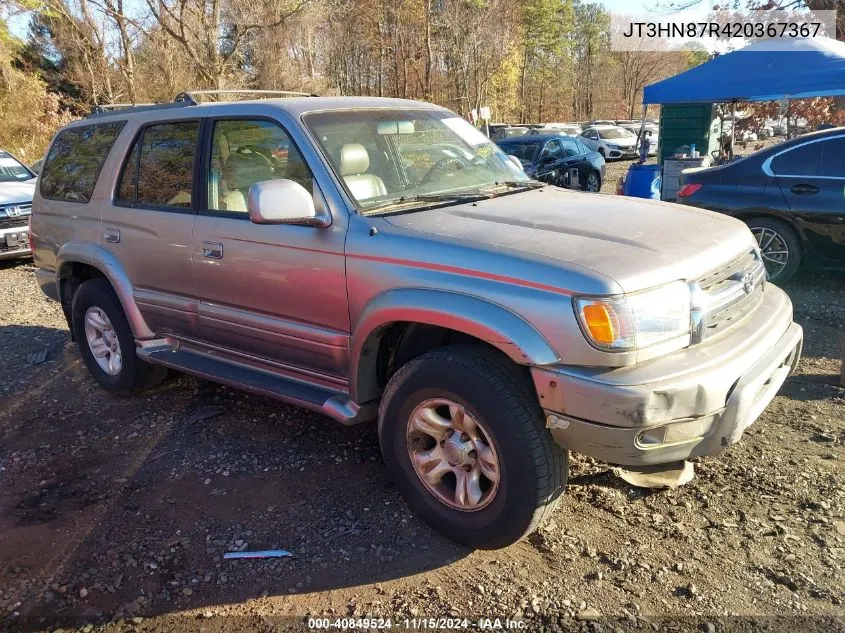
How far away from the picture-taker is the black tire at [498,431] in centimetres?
270

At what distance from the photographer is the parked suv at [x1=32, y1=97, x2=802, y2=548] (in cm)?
259

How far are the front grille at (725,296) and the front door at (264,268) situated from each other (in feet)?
5.08

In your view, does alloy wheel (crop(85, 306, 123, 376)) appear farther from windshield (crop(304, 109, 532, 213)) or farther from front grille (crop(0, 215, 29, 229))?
front grille (crop(0, 215, 29, 229))

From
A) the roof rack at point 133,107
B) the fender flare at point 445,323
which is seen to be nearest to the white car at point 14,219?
the roof rack at point 133,107

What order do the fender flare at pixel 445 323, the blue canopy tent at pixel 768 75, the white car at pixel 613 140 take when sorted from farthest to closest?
the white car at pixel 613 140, the blue canopy tent at pixel 768 75, the fender flare at pixel 445 323

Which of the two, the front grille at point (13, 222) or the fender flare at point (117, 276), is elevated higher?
the fender flare at point (117, 276)

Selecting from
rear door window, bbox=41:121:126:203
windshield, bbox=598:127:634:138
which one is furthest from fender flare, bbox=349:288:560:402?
windshield, bbox=598:127:634:138

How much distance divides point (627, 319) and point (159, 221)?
2904 mm

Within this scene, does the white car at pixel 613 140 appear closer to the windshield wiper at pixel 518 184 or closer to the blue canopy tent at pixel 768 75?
the blue canopy tent at pixel 768 75

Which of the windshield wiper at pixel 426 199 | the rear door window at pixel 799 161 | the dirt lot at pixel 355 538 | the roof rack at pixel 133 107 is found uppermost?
the roof rack at pixel 133 107

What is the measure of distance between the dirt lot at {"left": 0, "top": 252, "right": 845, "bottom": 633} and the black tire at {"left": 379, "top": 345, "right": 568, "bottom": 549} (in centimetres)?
18

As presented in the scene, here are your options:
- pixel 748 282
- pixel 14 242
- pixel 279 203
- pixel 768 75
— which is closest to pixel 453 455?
pixel 279 203

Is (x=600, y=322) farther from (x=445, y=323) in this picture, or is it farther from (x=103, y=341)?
(x=103, y=341)

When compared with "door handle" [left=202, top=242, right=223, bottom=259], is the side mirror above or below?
above
